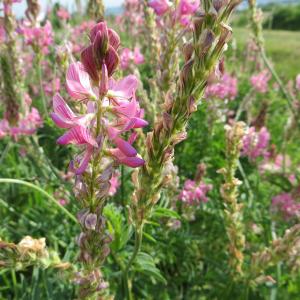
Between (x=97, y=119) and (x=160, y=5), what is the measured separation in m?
1.19

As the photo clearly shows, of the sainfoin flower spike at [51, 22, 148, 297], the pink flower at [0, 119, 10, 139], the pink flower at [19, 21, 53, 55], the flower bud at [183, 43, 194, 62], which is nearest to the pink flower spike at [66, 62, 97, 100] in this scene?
the sainfoin flower spike at [51, 22, 148, 297]

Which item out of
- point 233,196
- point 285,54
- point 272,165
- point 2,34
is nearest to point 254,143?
point 272,165

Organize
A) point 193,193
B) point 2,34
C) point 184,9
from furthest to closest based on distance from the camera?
point 2,34, point 193,193, point 184,9

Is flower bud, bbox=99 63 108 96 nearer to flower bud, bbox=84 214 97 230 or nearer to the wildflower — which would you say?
flower bud, bbox=84 214 97 230

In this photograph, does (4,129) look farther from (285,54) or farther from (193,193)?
(285,54)

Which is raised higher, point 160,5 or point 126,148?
point 160,5

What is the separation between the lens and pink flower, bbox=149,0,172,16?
188 centimetres

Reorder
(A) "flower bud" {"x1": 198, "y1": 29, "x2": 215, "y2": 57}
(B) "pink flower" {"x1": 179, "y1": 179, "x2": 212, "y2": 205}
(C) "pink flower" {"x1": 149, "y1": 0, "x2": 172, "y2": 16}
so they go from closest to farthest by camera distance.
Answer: (A) "flower bud" {"x1": 198, "y1": 29, "x2": 215, "y2": 57}, (C) "pink flower" {"x1": 149, "y1": 0, "x2": 172, "y2": 16}, (B) "pink flower" {"x1": 179, "y1": 179, "x2": 212, "y2": 205}

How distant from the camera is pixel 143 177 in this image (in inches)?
41.9

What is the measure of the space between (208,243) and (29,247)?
1.69 metres

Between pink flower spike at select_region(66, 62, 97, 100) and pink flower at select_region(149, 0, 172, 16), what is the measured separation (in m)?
1.11

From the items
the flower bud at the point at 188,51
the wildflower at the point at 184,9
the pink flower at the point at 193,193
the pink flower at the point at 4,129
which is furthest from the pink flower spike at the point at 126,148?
the pink flower at the point at 4,129

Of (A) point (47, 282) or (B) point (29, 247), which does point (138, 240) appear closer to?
(B) point (29, 247)

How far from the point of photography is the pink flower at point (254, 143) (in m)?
2.82
